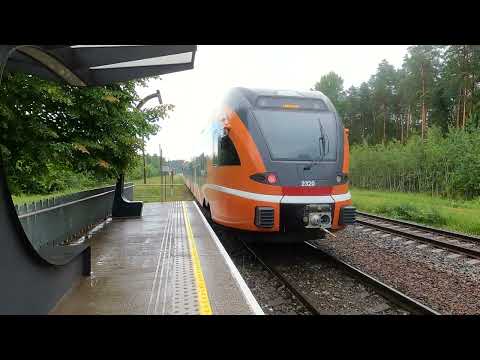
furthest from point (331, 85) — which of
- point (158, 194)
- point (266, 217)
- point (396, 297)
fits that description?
point (396, 297)

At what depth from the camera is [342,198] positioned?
7.84 metres

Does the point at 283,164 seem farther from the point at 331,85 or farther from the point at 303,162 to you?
the point at 331,85

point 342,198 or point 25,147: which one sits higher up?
point 25,147

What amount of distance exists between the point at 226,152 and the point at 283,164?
144 cm

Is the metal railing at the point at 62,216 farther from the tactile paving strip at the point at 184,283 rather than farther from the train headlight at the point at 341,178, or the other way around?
the train headlight at the point at 341,178

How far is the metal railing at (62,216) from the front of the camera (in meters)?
6.34

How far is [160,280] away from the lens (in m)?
5.57

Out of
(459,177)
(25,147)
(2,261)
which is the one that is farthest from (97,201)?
(459,177)

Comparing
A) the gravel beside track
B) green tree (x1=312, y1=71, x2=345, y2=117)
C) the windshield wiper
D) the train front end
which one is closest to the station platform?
the train front end

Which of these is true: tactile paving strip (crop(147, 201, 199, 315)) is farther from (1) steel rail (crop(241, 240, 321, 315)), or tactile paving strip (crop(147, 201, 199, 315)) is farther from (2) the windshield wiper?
(2) the windshield wiper

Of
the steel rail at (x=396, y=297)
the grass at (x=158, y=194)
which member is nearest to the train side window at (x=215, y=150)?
the steel rail at (x=396, y=297)

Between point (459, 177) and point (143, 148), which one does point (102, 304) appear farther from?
point (459, 177)

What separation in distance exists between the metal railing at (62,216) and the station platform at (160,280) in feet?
2.08
